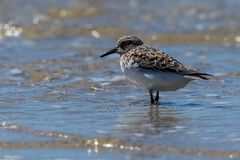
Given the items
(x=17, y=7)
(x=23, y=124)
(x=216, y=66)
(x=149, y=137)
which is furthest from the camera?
(x=17, y=7)

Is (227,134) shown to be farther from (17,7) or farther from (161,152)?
(17,7)

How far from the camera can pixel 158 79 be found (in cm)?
852

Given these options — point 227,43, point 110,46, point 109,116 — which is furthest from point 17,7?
point 109,116

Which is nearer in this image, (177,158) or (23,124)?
(177,158)

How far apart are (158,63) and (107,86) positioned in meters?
1.47

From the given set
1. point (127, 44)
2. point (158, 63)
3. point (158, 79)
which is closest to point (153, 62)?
point (158, 63)

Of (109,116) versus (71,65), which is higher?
(71,65)

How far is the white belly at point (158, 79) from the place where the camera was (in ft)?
27.6

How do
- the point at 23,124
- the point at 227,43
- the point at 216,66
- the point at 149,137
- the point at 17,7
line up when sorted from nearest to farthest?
the point at 149,137 → the point at 23,124 → the point at 216,66 → the point at 227,43 → the point at 17,7

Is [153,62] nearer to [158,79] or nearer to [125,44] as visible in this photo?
[158,79]

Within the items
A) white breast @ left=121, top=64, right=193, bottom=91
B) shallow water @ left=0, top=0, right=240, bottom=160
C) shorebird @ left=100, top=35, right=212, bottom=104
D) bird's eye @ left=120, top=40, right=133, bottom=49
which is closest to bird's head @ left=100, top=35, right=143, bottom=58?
bird's eye @ left=120, top=40, right=133, bottom=49

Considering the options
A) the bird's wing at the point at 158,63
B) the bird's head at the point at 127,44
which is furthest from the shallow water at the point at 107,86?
the bird's head at the point at 127,44

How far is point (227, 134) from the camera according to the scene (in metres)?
7.07

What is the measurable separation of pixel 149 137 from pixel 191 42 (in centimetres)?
668
